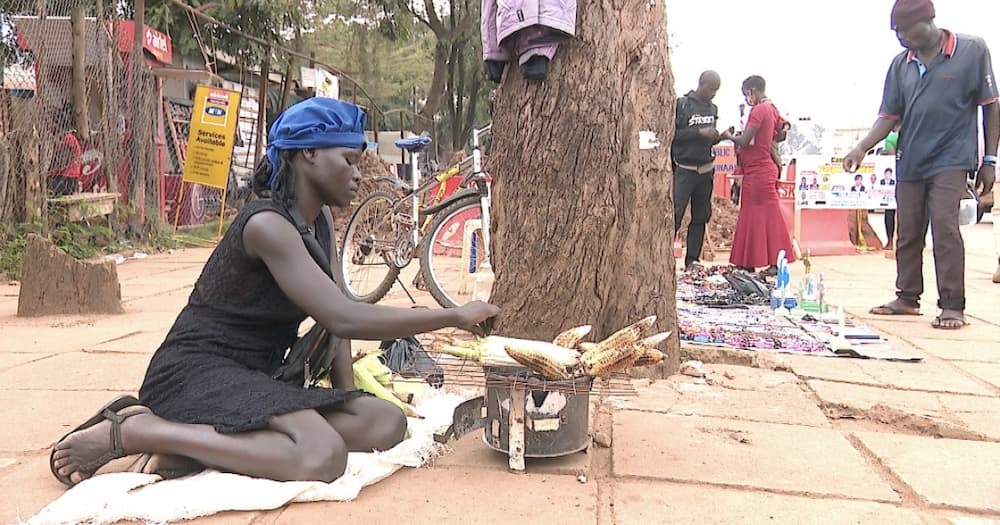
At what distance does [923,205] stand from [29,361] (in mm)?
5463

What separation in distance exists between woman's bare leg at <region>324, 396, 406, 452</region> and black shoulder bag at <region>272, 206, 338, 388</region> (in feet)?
0.93

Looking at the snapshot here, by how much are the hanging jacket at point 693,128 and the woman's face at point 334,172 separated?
544cm

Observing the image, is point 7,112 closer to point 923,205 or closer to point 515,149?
point 515,149

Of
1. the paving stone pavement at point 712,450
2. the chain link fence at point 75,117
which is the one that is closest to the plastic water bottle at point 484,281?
the paving stone pavement at point 712,450

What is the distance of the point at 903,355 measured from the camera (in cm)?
430

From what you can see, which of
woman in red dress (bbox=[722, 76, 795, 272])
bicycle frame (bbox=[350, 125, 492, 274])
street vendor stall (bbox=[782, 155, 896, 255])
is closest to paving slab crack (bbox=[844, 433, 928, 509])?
bicycle frame (bbox=[350, 125, 492, 274])

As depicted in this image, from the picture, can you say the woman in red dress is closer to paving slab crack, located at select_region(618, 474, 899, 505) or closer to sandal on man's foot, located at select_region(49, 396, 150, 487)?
paving slab crack, located at select_region(618, 474, 899, 505)

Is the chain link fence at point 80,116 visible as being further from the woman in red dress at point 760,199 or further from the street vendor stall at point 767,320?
the woman in red dress at point 760,199

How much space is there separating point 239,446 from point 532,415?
0.88 metres

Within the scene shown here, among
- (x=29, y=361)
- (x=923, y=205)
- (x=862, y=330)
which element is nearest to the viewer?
(x=29, y=361)

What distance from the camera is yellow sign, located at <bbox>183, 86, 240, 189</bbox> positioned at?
34.2 ft

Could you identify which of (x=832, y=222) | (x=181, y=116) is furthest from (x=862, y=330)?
(x=181, y=116)

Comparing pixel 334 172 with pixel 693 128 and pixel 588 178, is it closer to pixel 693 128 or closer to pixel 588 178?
pixel 588 178

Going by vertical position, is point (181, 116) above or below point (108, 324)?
above
